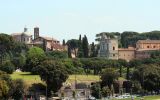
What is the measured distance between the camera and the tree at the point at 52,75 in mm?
65125

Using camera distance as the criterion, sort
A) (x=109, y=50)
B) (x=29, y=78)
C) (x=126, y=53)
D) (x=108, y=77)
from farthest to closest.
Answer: (x=126, y=53) → (x=109, y=50) → (x=108, y=77) → (x=29, y=78)

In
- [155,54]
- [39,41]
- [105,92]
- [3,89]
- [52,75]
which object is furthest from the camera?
[39,41]

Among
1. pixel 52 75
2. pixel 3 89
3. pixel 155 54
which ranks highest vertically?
pixel 155 54

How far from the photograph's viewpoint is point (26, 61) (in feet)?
270

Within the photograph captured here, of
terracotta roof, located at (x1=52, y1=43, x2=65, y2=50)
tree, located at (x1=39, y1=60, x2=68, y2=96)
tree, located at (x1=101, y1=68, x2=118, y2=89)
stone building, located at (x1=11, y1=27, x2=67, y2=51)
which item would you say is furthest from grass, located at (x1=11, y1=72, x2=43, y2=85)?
terracotta roof, located at (x1=52, y1=43, x2=65, y2=50)

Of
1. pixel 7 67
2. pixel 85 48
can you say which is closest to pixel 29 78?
pixel 7 67

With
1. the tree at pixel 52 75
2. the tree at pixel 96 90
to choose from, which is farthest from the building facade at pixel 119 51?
the tree at pixel 52 75

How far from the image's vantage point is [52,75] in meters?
65.0

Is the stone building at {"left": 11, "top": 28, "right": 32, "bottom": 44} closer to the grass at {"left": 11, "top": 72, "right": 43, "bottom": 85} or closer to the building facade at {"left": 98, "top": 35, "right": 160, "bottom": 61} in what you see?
the building facade at {"left": 98, "top": 35, "right": 160, "bottom": 61}

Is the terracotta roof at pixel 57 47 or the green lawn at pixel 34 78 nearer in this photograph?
the green lawn at pixel 34 78

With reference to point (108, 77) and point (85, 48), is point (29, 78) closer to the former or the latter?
point (108, 77)

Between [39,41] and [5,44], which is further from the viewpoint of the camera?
[39,41]

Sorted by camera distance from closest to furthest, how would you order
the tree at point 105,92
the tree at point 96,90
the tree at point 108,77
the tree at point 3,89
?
the tree at point 3,89
the tree at point 96,90
the tree at point 105,92
the tree at point 108,77

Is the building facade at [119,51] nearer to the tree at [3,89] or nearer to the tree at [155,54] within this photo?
the tree at [155,54]
